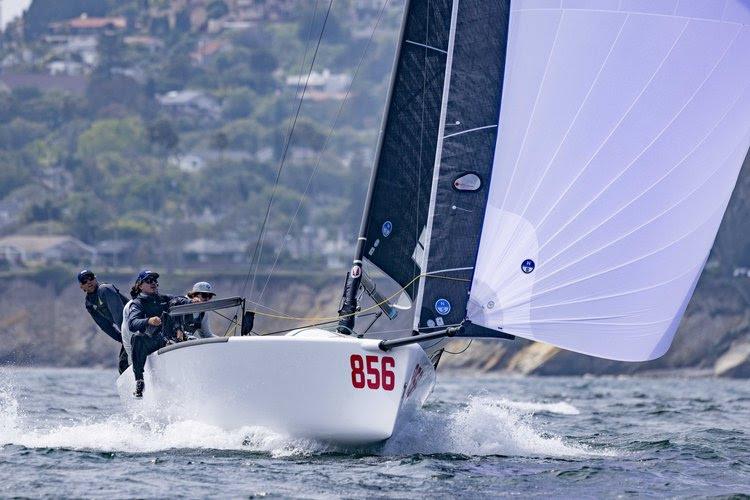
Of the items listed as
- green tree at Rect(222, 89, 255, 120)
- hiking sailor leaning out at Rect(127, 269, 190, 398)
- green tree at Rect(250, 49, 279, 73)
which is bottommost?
hiking sailor leaning out at Rect(127, 269, 190, 398)

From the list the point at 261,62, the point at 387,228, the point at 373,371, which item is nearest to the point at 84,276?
the point at 387,228

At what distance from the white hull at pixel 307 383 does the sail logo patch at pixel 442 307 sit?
600mm

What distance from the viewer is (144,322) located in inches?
558

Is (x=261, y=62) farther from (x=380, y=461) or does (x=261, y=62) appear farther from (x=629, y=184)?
(x=380, y=461)

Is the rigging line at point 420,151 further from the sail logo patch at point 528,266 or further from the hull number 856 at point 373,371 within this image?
the hull number 856 at point 373,371

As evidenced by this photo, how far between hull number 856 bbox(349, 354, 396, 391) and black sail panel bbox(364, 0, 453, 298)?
72.5 inches

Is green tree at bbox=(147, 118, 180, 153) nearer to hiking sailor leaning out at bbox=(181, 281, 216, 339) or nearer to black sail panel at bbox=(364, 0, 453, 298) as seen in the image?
hiking sailor leaning out at bbox=(181, 281, 216, 339)

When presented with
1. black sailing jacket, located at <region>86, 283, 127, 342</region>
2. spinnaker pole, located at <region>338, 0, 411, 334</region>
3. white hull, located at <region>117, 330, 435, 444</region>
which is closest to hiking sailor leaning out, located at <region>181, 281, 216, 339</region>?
black sailing jacket, located at <region>86, 283, 127, 342</region>

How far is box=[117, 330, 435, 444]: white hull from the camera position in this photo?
12633 mm

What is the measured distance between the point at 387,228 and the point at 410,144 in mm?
803

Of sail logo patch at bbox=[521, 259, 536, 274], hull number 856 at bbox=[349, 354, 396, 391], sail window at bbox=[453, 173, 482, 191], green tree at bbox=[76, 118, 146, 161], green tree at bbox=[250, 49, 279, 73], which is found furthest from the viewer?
green tree at bbox=[250, 49, 279, 73]

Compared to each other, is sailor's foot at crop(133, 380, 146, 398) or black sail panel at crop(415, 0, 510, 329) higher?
black sail panel at crop(415, 0, 510, 329)

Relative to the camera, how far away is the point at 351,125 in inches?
4803

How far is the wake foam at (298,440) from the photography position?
43.5 feet
